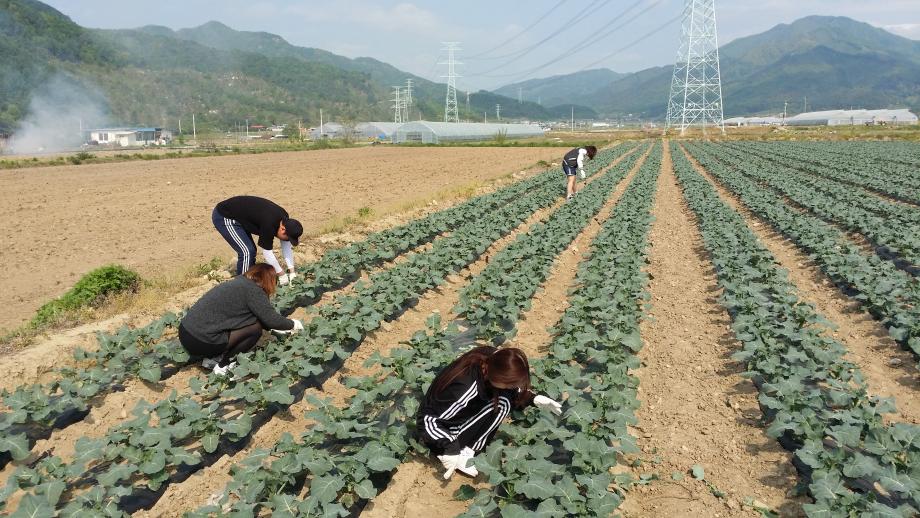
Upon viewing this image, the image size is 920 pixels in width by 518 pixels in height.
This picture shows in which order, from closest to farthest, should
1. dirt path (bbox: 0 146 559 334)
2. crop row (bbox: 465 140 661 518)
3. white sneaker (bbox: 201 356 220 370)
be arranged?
1. crop row (bbox: 465 140 661 518)
2. white sneaker (bbox: 201 356 220 370)
3. dirt path (bbox: 0 146 559 334)

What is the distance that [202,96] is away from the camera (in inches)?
4892

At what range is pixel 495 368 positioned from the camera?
3779 mm

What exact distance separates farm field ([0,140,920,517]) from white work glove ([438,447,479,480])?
125 mm

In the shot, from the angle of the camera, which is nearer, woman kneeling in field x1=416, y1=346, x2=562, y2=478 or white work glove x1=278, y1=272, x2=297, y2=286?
woman kneeling in field x1=416, y1=346, x2=562, y2=478

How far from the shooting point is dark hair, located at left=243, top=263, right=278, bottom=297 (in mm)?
5633

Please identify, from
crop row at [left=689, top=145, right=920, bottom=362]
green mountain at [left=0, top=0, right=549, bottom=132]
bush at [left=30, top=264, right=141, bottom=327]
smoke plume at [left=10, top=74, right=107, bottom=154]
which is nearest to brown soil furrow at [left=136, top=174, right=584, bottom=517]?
bush at [left=30, top=264, right=141, bottom=327]

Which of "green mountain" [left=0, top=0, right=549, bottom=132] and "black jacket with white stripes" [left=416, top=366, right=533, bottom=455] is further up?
"green mountain" [left=0, top=0, right=549, bottom=132]

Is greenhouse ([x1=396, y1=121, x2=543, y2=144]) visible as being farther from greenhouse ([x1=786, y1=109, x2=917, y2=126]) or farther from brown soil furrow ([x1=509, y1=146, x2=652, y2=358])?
greenhouse ([x1=786, y1=109, x2=917, y2=126])

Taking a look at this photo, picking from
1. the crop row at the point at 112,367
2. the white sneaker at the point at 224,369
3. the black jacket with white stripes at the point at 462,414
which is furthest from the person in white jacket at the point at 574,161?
the black jacket with white stripes at the point at 462,414

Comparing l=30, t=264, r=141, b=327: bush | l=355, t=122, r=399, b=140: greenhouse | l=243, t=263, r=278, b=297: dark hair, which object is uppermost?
l=355, t=122, r=399, b=140: greenhouse

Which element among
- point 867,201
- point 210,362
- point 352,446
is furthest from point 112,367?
point 867,201

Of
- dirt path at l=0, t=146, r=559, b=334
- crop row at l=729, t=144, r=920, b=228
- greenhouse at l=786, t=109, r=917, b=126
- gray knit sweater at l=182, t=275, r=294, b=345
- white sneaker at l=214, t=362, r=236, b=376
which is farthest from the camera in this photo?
greenhouse at l=786, t=109, r=917, b=126

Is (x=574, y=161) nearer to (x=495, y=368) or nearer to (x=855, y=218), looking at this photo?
(x=855, y=218)

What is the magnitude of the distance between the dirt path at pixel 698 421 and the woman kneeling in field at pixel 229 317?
3635 mm
